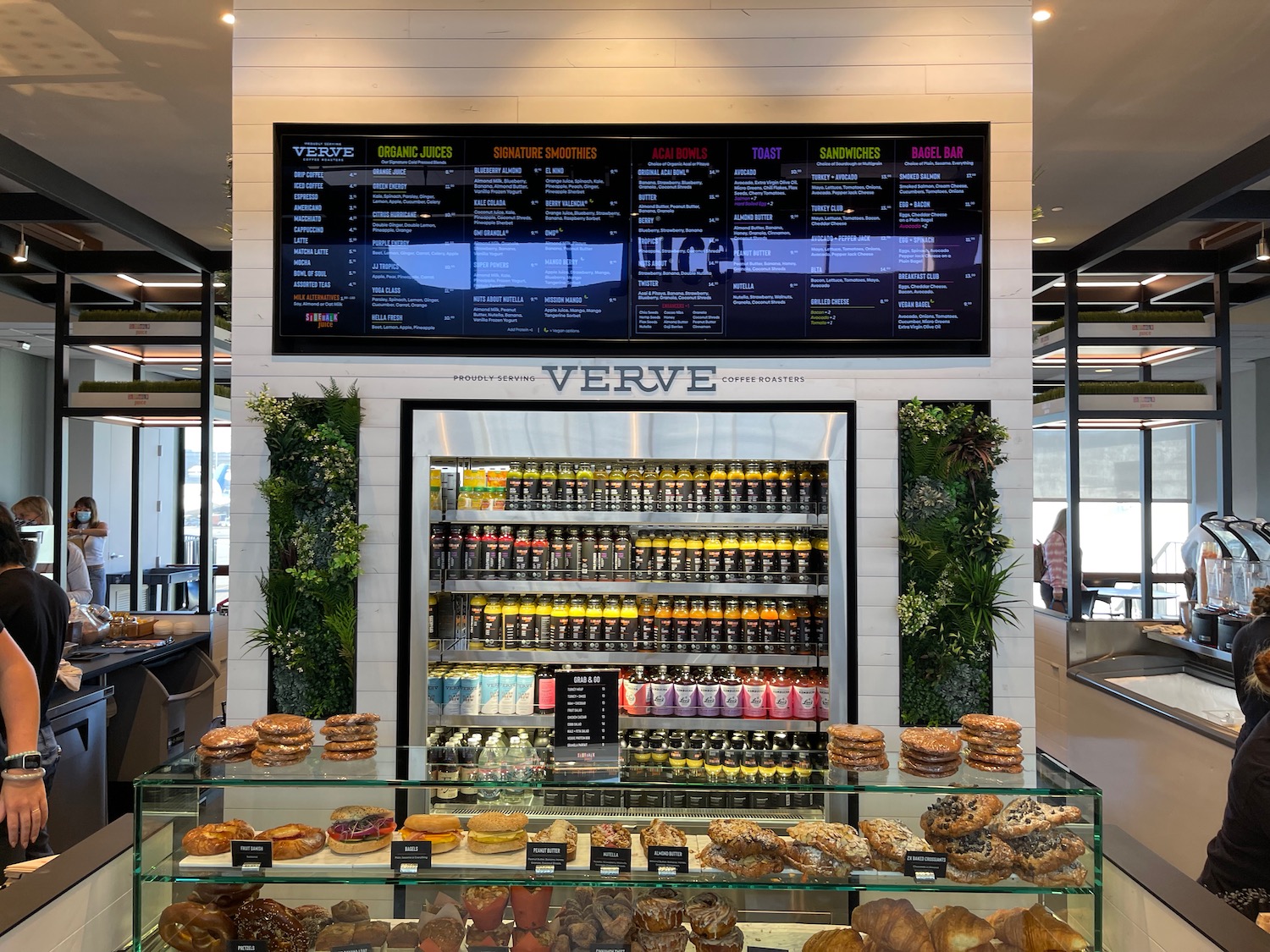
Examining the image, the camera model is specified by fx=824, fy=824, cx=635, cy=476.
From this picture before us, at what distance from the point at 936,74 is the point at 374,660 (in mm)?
3501

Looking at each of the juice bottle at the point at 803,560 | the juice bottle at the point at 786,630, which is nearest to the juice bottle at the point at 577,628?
the juice bottle at the point at 786,630

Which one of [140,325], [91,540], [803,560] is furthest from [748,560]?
[91,540]

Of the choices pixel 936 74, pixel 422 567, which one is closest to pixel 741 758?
pixel 422 567

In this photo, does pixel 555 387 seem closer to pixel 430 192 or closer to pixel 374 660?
pixel 430 192

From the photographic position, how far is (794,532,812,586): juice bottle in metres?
3.65

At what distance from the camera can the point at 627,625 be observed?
3717mm

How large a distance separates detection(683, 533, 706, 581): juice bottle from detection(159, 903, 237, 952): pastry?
220 cm

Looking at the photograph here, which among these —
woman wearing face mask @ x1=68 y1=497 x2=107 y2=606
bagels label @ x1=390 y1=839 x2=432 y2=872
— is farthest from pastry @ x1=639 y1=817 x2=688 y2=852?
woman wearing face mask @ x1=68 y1=497 x2=107 y2=606

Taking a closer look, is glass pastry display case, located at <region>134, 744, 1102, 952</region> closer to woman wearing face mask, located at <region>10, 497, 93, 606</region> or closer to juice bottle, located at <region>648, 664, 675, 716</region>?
juice bottle, located at <region>648, 664, 675, 716</region>

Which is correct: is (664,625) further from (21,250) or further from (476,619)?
(21,250)

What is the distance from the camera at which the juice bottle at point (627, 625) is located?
3.68m

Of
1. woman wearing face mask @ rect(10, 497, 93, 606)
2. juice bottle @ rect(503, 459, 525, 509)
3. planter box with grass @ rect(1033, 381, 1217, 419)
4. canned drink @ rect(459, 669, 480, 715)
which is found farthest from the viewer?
woman wearing face mask @ rect(10, 497, 93, 606)

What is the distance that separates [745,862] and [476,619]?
2162mm

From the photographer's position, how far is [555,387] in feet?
11.8
